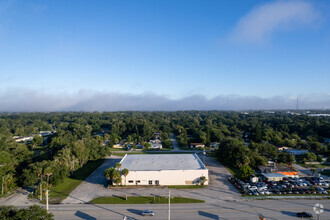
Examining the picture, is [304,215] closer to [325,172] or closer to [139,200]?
[139,200]

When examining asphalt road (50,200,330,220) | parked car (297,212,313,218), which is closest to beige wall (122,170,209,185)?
asphalt road (50,200,330,220)

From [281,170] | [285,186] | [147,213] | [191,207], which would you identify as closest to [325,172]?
[281,170]

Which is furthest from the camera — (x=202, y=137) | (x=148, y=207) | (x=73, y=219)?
(x=202, y=137)

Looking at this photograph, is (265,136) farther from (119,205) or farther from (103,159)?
(119,205)

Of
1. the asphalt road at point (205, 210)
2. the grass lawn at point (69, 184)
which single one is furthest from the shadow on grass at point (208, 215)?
the grass lawn at point (69, 184)

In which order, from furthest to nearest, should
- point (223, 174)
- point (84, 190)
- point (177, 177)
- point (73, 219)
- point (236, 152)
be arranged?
1. point (236, 152)
2. point (223, 174)
3. point (177, 177)
4. point (84, 190)
5. point (73, 219)

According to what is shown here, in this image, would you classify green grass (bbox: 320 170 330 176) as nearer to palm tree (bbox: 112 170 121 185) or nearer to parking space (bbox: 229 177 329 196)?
parking space (bbox: 229 177 329 196)

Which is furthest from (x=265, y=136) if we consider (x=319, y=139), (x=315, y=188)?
(x=315, y=188)
